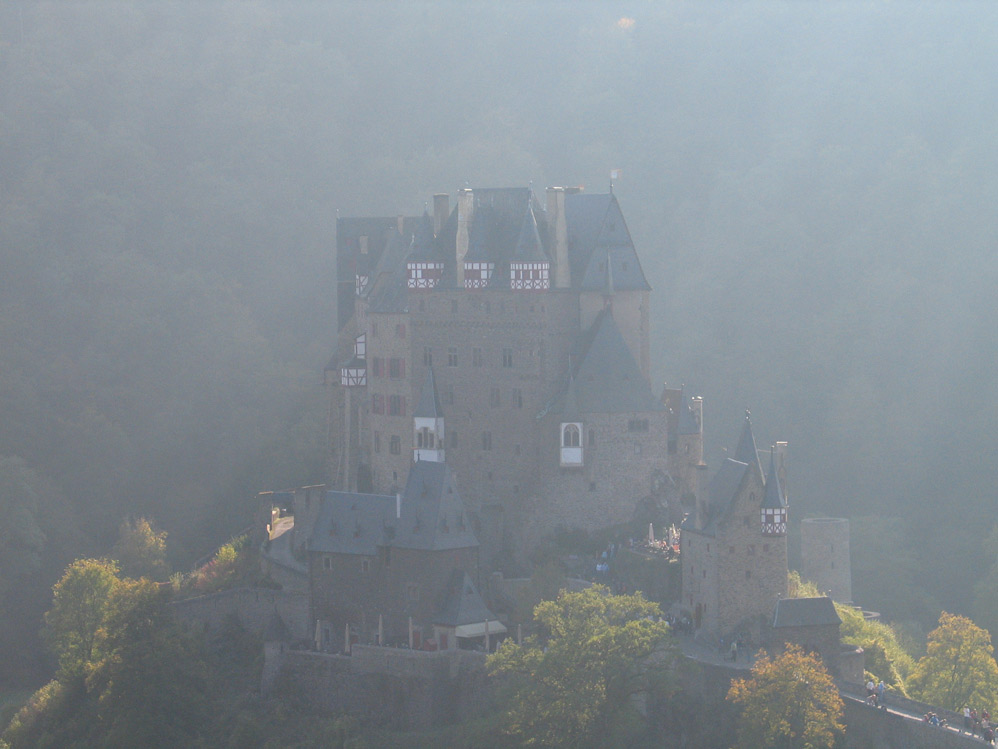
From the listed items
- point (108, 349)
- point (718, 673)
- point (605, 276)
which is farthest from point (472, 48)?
point (718, 673)

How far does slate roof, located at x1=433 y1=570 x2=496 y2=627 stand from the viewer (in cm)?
4681

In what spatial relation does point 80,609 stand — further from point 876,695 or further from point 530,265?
point 876,695

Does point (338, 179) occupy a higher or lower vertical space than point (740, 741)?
higher

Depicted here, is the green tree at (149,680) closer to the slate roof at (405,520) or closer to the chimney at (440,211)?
the slate roof at (405,520)

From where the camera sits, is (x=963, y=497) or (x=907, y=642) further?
(x=963, y=497)

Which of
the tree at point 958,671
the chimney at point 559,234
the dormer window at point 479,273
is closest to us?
the tree at point 958,671

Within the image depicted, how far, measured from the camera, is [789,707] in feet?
130

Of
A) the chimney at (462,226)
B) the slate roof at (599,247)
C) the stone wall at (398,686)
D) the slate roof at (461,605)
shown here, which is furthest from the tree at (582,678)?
the chimney at (462,226)

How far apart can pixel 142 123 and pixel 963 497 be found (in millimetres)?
57787

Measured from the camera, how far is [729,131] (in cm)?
10862

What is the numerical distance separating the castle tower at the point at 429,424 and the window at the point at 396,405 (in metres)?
1.38

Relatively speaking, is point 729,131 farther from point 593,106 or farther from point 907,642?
point 907,642

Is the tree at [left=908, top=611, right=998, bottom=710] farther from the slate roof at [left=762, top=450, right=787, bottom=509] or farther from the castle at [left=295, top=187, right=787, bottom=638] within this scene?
the slate roof at [left=762, top=450, right=787, bottom=509]

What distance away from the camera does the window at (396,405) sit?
55.8 metres
